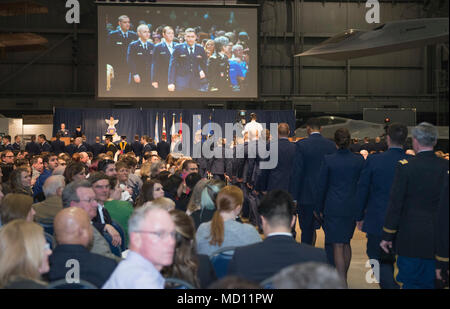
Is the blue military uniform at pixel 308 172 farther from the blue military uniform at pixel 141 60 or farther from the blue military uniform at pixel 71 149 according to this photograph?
the blue military uniform at pixel 141 60

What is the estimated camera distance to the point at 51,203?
4.91 metres

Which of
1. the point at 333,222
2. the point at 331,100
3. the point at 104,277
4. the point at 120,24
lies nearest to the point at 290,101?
the point at 331,100

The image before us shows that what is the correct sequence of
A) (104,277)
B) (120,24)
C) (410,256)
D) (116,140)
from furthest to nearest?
(116,140) → (120,24) → (410,256) → (104,277)

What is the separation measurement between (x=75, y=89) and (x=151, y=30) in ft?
21.0

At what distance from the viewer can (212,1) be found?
2211 centimetres

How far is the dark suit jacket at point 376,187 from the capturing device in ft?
16.2

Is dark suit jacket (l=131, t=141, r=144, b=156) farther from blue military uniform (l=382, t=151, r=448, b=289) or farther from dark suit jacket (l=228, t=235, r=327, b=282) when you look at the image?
dark suit jacket (l=228, t=235, r=327, b=282)

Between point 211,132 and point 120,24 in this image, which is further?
point 211,132

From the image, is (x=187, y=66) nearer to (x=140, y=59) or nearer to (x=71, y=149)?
(x=140, y=59)

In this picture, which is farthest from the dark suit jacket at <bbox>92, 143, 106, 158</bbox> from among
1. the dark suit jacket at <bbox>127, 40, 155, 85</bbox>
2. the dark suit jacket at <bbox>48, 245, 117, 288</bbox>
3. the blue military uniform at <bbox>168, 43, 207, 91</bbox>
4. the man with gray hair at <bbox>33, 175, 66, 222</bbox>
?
the dark suit jacket at <bbox>48, 245, 117, 288</bbox>

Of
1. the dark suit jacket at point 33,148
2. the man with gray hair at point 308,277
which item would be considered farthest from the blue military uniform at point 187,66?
the man with gray hair at point 308,277

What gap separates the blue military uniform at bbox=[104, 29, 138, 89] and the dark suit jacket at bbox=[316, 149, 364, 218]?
45.4ft

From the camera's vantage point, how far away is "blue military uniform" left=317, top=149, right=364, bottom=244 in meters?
5.44
